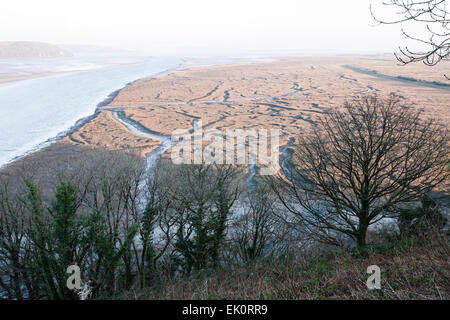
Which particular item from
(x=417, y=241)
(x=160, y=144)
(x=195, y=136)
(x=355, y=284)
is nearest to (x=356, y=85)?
(x=195, y=136)

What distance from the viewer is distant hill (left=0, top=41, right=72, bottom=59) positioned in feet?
374

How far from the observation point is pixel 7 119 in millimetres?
35156

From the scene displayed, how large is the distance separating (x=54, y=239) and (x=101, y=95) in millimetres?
48185

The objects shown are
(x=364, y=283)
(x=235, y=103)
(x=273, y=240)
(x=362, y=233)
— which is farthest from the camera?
(x=235, y=103)

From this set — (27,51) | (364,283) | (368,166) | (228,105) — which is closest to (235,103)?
(228,105)

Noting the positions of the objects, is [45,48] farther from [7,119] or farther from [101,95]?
[7,119]

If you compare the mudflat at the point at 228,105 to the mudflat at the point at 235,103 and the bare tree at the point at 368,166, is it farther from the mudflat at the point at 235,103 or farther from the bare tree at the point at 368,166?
the bare tree at the point at 368,166

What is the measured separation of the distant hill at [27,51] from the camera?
4489 inches

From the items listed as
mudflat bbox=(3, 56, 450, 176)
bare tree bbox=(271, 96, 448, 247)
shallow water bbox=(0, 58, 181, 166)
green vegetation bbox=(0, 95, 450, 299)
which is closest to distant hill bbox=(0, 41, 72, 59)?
shallow water bbox=(0, 58, 181, 166)

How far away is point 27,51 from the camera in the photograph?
395 ft

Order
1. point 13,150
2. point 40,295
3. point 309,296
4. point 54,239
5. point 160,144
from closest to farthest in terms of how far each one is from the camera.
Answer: point 309,296, point 54,239, point 40,295, point 13,150, point 160,144

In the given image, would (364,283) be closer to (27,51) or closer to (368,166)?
(368,166)

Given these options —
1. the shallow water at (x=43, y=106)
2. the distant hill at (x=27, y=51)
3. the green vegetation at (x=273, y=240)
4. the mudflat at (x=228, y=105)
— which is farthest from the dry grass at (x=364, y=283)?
the distant hill at (x=27, y=51)

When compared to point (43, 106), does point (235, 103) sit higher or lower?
higher
